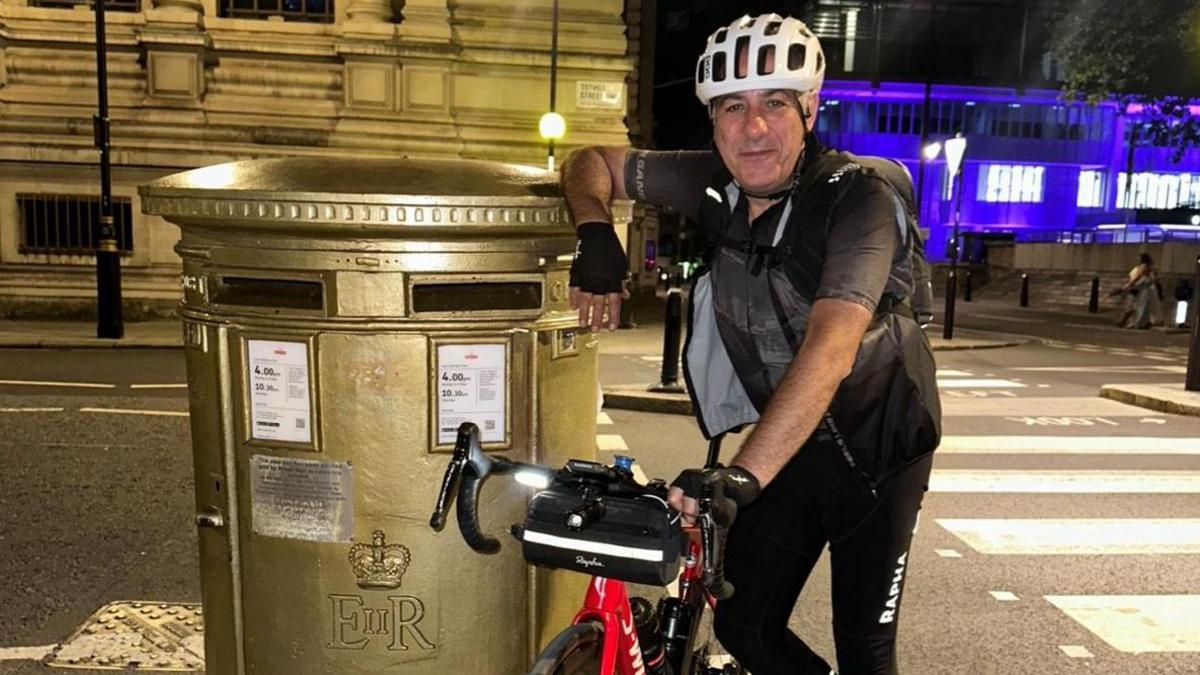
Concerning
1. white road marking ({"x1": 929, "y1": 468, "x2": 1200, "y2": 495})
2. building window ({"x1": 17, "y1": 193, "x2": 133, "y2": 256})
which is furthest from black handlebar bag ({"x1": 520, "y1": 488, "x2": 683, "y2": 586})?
building window ({"x1": 17, "y1": 193, "x2": 133, "y2": 256})

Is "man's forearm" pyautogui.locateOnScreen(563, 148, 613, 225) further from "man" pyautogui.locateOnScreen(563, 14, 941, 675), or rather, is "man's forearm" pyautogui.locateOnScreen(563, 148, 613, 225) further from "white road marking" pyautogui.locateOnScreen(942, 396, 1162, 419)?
"white road marking" pyautogui.locateOnScreen(942, 396, 1162, 419)

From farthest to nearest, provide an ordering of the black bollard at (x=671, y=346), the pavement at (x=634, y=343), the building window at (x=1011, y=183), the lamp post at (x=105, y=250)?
the building window at (x=1011, y=183)
the lamp post at (x=105, y=250)
the pavement at (x=634, y=343)
the black bollard at (x=671, y=346)

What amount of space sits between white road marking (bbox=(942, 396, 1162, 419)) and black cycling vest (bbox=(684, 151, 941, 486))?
6639mm

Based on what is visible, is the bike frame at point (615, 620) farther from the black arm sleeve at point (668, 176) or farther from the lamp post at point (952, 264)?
the lamp post at point (952, 264)

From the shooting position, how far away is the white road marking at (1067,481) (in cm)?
590

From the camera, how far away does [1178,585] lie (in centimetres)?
435

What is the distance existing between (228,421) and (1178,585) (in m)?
4.38

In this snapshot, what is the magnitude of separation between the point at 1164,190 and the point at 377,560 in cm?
6540

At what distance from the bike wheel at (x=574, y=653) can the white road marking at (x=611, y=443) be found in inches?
183

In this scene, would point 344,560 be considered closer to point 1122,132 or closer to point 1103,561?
point 1103,561

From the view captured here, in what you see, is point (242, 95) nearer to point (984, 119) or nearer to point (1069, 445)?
point (1069, 445)

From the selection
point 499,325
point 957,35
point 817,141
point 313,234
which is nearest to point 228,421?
point 313,234

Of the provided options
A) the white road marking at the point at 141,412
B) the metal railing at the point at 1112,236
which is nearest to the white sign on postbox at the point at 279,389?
the white road marking at the point at 141,412

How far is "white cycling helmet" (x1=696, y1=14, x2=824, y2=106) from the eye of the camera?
2.08 m
